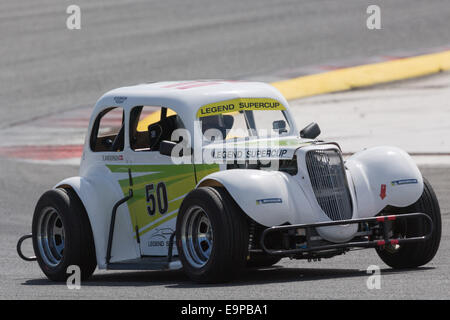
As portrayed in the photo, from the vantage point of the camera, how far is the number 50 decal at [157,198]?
31.8 feet

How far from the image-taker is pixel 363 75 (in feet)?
75.9

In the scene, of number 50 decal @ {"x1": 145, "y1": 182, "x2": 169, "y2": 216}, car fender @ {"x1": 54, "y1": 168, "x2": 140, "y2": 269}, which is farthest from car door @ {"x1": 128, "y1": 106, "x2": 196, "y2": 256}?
car fender @ {"x1": 54, "y1": 168, "x2": 140, "y2": 269}

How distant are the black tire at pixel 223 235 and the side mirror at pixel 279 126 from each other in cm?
165

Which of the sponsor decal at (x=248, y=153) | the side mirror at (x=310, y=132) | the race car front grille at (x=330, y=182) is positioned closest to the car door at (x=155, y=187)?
the sponsor decal at (x=248, y=153)

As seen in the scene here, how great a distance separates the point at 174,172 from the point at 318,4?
2211 cm

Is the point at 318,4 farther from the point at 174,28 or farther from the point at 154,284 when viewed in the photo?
the point at 154,284

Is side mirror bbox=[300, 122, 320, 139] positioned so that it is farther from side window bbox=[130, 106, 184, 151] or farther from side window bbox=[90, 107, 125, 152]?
side window bbox=[90, 107, 125, 152]

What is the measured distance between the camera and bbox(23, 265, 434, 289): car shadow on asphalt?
9.21 m

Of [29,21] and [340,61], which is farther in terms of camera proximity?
[29,21]

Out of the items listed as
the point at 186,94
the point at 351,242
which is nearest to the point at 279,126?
the point at 186,94

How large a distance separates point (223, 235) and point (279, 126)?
6.86 feet

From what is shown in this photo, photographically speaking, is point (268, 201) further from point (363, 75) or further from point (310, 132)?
point (363, 75)

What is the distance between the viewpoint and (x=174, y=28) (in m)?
29.6

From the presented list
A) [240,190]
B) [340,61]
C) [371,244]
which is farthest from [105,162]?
[340,61]
